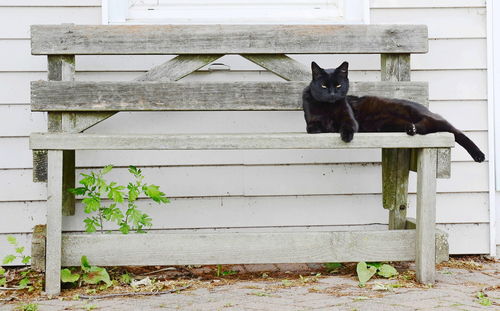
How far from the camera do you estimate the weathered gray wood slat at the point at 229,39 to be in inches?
155

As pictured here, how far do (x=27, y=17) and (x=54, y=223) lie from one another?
4.71 ft

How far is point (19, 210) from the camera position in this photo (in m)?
4.30

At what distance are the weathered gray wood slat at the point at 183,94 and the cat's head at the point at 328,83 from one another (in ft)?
0.77

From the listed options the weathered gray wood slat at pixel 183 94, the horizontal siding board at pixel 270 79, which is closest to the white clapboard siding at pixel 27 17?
the horizontal siding board at pixel 270 79

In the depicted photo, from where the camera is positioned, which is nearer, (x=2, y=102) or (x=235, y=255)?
(x=235, y=255)

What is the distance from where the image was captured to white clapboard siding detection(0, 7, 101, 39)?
14.0 feet

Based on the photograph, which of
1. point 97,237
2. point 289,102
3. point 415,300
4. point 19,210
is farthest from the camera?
point 19,210

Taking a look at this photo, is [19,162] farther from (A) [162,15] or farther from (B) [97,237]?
(A) [162,15]

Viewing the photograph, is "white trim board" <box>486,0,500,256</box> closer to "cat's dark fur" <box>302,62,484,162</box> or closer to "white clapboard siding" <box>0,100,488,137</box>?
"white clapboard siding" <box>0,100,488,137</box>

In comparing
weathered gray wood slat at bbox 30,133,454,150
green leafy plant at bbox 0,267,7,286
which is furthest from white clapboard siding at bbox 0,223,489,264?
green leafy plant at bbox 0,267,7,286

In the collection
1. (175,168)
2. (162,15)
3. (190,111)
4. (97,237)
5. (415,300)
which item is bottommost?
(415,300)

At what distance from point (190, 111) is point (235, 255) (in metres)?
1.03

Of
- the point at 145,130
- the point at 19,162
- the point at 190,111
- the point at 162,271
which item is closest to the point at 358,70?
the point at 190,111

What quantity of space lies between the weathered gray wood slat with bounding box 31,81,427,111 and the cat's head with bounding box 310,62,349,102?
0.77 ft
